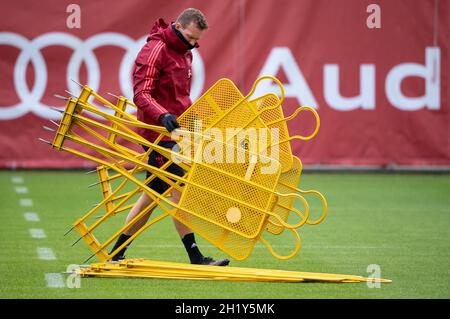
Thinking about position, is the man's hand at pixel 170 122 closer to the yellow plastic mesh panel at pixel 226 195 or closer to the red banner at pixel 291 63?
the yellow plastic mesh panel at pixel 226 195

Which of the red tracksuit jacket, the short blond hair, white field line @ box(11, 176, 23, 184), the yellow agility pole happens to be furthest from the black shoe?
white field line @ box(11, 176, 23, 184)

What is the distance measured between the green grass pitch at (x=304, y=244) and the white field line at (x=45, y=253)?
0.05 m

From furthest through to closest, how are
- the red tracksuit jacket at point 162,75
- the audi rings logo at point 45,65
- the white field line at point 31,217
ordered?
1. the audi rings logo at point 45,65
2. the white field line at point 31,217
3. the red tracksuit jacket at point 162,75

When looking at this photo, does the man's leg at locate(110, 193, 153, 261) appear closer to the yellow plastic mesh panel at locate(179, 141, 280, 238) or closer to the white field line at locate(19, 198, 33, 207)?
the yellow plastic mesh panel at locate(179, 141, 280, 238)

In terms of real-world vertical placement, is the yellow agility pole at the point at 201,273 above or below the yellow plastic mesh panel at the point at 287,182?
below

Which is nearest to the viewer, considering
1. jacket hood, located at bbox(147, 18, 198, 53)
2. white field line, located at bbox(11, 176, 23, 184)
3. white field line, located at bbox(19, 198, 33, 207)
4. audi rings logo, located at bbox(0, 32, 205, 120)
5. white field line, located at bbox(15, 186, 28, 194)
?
jacket hood, located at bbox(147, 18, 198, 53)

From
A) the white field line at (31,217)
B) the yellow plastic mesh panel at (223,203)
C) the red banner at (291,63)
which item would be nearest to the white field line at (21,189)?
the red banner at (291,63)

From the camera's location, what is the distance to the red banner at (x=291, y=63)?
46.9 ft

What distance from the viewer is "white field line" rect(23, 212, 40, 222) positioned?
399 inches

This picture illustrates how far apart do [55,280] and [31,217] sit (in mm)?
3544

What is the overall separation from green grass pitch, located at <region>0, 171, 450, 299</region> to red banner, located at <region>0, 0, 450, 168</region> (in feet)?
1.89

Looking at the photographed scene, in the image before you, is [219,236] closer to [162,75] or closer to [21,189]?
[162,75]

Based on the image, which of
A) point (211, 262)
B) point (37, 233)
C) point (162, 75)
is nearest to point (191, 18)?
point (162, 75)

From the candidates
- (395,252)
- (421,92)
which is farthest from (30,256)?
(421,92)
